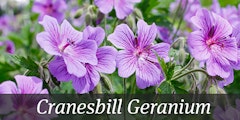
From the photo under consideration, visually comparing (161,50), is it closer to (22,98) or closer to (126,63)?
(126,63)

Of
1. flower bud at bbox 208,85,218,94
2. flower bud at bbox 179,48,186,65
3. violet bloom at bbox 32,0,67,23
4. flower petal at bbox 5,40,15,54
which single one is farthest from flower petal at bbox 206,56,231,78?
flower petal at bbox 5,40,15,54

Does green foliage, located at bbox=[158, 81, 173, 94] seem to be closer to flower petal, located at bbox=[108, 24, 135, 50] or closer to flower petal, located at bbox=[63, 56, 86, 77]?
flower petal, located at bbox=[108, 24, 135, 50]

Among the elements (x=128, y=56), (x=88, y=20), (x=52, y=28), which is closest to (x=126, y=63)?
(x=128, y=56)

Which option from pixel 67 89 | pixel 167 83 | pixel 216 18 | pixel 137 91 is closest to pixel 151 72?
pixel 167 83

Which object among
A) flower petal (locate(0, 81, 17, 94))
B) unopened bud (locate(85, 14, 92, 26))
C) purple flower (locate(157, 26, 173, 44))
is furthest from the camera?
purple flower (locate(157, 26, 173, 44))

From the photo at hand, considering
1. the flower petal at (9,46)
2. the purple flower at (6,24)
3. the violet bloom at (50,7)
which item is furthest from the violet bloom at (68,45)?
the purple flower at (6,24)
